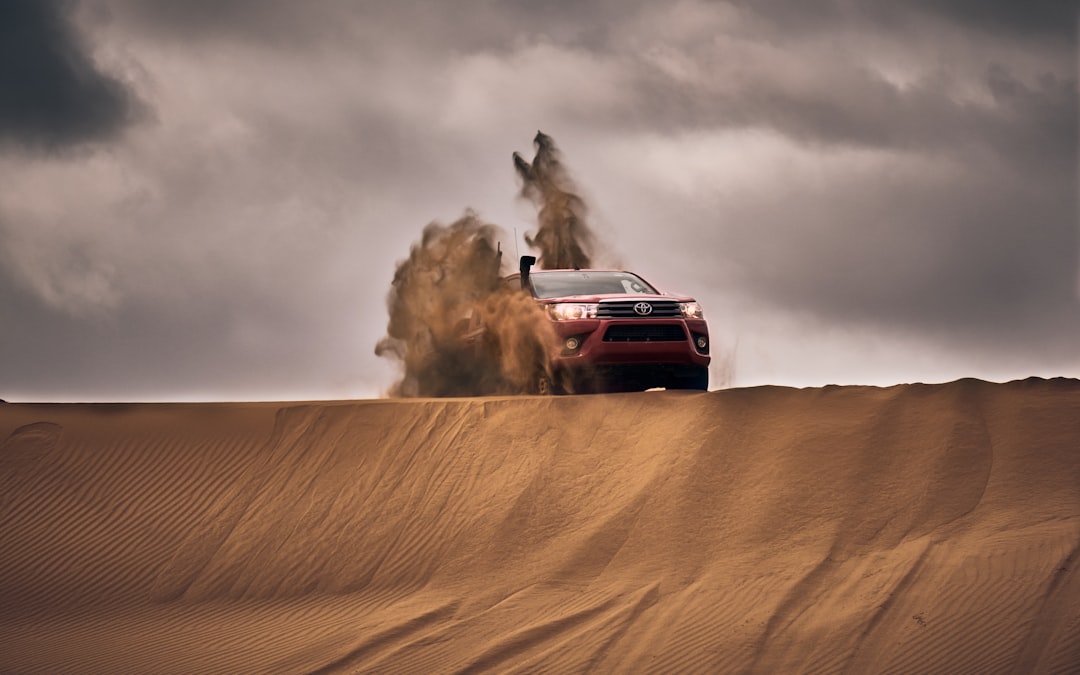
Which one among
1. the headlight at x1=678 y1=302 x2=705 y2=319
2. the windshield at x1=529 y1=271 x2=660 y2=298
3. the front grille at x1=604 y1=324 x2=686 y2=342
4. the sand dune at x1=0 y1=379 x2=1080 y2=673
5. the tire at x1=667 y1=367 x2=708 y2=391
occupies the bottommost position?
the sand dune at x1=0 y1=379 x2=1080 y2=673

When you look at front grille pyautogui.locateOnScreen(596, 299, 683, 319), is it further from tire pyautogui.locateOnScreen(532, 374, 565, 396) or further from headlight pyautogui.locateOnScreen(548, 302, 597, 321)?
tire pyautogui.locateOnScreen(532, 374, 565, 396)

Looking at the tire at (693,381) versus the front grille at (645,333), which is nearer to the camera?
the front grille at (645,333)

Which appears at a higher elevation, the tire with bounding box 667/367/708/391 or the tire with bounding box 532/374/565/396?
the tire with bounding box 532/374/565/396

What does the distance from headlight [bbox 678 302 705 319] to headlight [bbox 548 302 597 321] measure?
1.20 m

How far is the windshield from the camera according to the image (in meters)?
15.4

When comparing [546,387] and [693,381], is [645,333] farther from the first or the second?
[546,387]

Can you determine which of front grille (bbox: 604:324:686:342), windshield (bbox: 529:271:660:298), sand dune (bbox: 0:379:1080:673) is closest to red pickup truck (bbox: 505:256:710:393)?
front grille (bbox: 604:324:686:342)

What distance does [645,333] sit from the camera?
566 inches

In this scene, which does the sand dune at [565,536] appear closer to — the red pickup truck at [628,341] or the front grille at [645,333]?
the red pickup truck at [628,341]

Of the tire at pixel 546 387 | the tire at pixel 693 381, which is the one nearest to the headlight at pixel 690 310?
the tire at pixel 693 381

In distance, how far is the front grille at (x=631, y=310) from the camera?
14.4 m

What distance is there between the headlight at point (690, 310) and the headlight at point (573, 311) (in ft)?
3.92

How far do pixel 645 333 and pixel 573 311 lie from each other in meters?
0.95

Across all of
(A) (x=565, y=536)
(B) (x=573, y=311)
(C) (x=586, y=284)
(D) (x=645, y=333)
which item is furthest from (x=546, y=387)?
(A) (x=565, y=536)
